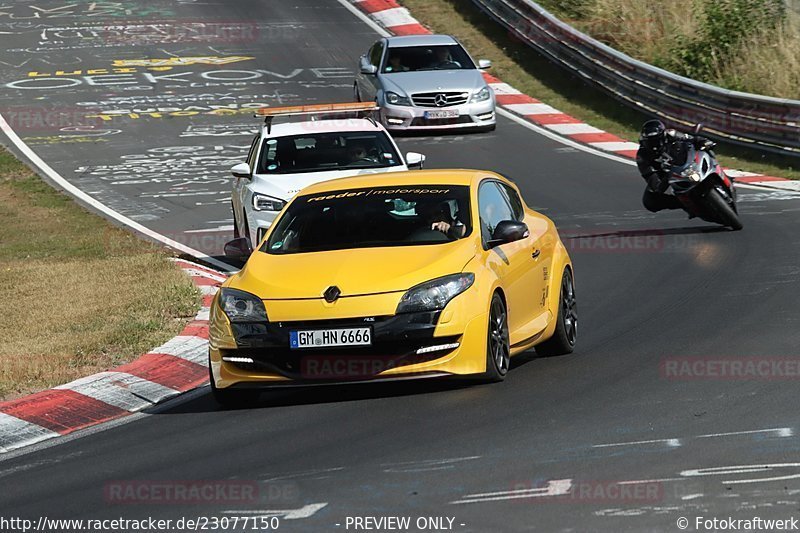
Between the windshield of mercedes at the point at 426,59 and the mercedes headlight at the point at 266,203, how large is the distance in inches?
466

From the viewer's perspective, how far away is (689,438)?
7.93 meters

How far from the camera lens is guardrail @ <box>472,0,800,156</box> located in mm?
23672

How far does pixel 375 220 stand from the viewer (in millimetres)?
10484

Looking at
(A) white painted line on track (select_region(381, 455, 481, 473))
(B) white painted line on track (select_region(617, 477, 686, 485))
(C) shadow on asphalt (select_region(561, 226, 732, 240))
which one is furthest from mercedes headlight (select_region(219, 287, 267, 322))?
(C) shadow on asphalt (select_region(561, 226, 732, 240))

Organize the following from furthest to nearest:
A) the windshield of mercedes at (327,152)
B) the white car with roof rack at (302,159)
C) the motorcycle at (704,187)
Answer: the motorcycle at (704,187) < the windshield of mercedes at (327,152) < the white car with roof rack at (302,159)

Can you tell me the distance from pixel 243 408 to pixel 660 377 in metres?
2.69

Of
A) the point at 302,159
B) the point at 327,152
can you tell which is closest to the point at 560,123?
the point at 327,152

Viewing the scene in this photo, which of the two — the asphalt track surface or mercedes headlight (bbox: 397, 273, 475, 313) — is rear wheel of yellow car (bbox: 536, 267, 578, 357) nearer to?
the asphalt track surface

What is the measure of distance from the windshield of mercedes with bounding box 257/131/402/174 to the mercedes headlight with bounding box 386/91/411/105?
9.45 metres

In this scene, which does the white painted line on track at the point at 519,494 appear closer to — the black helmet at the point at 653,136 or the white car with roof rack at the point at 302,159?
the white car with roof rack at the point at 302,159

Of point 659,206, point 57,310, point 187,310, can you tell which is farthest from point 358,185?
point 659,206

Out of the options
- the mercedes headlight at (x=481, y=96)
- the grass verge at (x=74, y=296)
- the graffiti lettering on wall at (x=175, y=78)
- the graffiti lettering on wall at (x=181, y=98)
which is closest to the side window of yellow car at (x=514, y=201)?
the grass verge at (x=74, y=296)

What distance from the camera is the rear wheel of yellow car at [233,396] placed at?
9828 mm

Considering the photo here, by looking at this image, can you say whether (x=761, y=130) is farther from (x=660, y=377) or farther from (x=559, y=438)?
(x=559, y=438)
